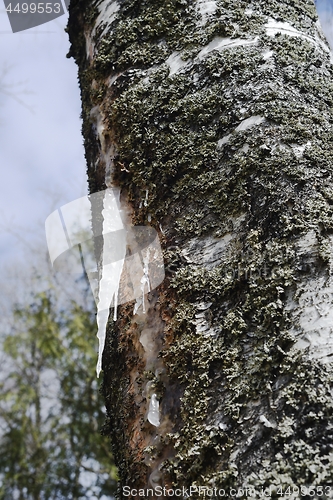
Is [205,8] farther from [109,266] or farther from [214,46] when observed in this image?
[109,266]

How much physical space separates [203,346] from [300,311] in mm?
119

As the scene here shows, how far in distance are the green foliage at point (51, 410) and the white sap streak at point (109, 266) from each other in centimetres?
538

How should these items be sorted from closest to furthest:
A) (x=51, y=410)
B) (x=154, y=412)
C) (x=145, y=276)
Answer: (x=154, y=412), (x=145, y=276), (x=51, y=410)

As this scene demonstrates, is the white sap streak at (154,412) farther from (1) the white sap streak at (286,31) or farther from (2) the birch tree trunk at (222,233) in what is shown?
(1) the white sap streak at (286,31)

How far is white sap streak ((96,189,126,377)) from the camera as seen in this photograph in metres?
0.70

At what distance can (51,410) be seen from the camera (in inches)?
254

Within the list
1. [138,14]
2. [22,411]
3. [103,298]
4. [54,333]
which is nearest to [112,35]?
[138,14]

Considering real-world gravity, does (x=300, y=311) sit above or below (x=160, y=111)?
below

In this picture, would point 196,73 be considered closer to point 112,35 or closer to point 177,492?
point 112,35

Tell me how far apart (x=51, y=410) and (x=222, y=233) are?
→ 6.51m

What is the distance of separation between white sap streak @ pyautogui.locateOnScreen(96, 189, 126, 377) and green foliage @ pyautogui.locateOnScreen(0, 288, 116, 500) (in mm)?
5379

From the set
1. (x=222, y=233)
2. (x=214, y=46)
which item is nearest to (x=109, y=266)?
(x=222, y=233)

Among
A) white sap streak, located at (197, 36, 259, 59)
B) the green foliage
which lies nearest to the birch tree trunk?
white sap streak, located at (197, 36, 259, 59)

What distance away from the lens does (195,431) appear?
49 cm
